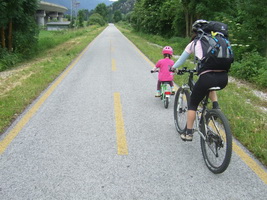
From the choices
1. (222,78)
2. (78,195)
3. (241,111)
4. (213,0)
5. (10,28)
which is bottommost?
(78,195)

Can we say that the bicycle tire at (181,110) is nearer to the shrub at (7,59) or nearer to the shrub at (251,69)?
the shrub at (251,69)

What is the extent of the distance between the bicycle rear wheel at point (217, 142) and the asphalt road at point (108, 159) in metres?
0.16

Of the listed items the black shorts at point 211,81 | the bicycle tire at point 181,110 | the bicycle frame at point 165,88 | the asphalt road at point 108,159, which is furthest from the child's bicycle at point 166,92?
the black shorts at point 211,81

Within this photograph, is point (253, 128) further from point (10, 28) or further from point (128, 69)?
point (10, 28)

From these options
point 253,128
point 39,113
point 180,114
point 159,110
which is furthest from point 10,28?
point 253,128

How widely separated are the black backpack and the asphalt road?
1512mm

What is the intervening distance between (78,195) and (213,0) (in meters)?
17.3

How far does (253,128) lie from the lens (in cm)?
496

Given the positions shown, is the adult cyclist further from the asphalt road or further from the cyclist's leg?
the asphalt road

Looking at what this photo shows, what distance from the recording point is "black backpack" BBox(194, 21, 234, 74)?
3287 millimetres

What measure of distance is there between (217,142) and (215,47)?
1266mm

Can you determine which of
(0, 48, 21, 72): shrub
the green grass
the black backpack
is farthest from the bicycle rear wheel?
(0, 48, 21, 72): shrub

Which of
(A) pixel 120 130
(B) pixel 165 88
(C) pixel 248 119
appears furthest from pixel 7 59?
(C) pixel 248 119

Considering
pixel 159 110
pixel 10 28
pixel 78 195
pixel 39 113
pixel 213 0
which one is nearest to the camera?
pixel 78 195
